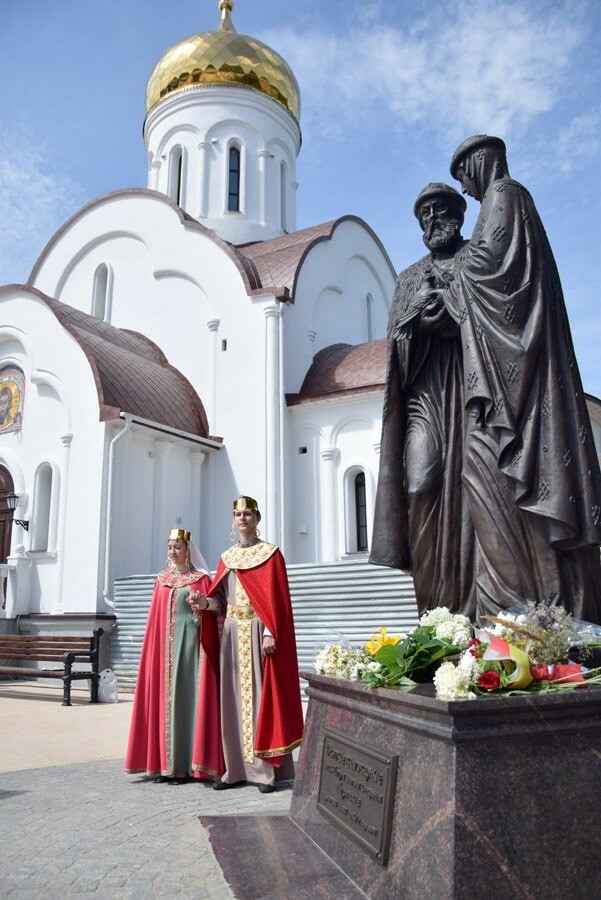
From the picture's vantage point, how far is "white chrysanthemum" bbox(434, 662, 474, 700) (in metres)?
1.93

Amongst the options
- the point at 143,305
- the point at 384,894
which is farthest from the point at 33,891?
the point at 143,305

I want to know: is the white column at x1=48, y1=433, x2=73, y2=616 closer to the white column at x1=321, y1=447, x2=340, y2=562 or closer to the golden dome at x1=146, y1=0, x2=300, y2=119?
the white column at x1=321, y1=447, x2=340, y2=562

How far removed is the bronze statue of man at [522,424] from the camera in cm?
264

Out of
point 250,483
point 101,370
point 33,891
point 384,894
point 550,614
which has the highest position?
point 101,370

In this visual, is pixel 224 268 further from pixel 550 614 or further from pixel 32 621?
pixel 550 614

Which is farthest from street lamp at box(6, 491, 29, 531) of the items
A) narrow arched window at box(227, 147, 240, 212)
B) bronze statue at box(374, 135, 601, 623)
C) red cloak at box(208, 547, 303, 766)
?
bronze statue at box(374, 135, 601, 623)

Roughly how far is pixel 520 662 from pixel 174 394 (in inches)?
499

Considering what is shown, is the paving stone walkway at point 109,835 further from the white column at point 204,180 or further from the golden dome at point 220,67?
the golden dome at point 220,67

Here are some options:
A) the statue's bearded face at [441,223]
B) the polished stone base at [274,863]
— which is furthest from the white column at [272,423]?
the polished stone base at [274,863]

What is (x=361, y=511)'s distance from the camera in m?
13.9

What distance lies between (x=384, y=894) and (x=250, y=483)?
11889 millimetres

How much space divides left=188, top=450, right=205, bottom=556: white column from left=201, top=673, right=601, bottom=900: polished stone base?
1162 cm

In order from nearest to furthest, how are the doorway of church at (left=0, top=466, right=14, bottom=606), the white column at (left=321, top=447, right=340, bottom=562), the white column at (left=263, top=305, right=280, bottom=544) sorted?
the doorway of church at (left=0, top=466, right=14, bottom=606), the white column at (left=263, top=305, right=280, bottom=544), the white column at (left=321, top=447, right=340, bottom=562)

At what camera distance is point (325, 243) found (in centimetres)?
1698
